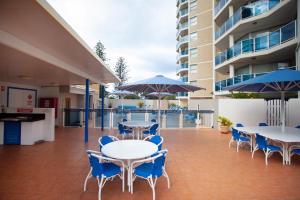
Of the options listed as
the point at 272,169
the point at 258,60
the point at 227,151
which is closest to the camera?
the point at 272,169

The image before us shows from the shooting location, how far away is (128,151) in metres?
4.20

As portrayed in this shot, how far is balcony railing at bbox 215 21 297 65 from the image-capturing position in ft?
38.9

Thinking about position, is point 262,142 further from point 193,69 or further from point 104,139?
point 193,69

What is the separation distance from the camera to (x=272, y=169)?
5.40 meters

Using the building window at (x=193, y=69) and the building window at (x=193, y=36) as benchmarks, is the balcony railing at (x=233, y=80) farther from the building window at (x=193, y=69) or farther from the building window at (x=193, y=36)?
the building window at (x=193, y=36)

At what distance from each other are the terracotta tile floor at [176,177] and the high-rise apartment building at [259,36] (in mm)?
8354

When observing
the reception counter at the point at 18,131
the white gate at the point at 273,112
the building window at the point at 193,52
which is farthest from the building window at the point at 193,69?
the reception counter at the point at 18,131

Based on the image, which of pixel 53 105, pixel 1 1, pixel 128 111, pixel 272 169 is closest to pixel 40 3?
pixel 1 1

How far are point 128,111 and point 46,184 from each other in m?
8.49

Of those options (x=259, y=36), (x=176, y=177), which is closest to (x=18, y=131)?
(x=176, y=177)

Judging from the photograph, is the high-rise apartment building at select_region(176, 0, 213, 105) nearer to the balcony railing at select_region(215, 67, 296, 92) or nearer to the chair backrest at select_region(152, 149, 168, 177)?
the balcony railing at select_region(215, 67, 296, 92)

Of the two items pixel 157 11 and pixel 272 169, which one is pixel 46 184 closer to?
pixel 272 169

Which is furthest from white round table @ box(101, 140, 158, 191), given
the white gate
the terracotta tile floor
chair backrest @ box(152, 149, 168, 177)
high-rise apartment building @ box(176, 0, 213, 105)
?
high-rise apartment building @ box(176, 0, 213, 105)

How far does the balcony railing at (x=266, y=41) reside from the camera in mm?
11844
